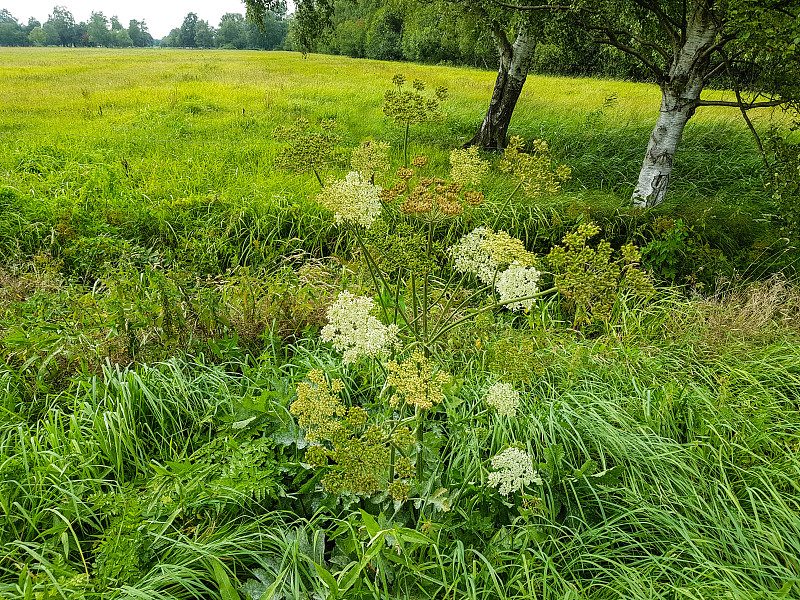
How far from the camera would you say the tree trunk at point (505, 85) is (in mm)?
8438

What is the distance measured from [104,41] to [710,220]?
133 metres

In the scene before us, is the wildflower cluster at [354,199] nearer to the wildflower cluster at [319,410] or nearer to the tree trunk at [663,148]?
the wildflower cluster at [319,410]

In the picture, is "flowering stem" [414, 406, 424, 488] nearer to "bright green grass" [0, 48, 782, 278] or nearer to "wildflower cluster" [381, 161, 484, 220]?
"wildflower cluster" [381, 161, 484, 220]

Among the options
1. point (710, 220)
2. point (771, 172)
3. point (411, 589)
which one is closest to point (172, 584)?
point (411, 589)

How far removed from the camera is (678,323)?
14.2ft

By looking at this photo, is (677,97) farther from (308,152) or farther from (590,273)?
(308,152)

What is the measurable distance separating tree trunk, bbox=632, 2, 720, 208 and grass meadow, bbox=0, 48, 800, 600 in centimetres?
48

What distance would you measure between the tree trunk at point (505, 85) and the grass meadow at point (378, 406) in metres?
2.55

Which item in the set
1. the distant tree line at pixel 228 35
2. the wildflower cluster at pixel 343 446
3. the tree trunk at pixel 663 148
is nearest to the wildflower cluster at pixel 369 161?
the wildflower cluster at pixel 343 446

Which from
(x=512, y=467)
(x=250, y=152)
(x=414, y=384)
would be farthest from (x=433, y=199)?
(x=250, y=152)

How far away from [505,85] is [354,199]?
26.7 feet

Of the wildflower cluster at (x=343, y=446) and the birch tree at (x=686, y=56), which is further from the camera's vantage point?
the birch tree at (x=686, y=56)

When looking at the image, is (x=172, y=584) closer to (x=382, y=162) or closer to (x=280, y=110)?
(x=382, y=162)

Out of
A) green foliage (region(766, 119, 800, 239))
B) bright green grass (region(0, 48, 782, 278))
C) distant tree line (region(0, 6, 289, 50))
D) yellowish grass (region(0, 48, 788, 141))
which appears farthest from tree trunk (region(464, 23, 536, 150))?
distant tree line (region(0, 6, 289, 50))
